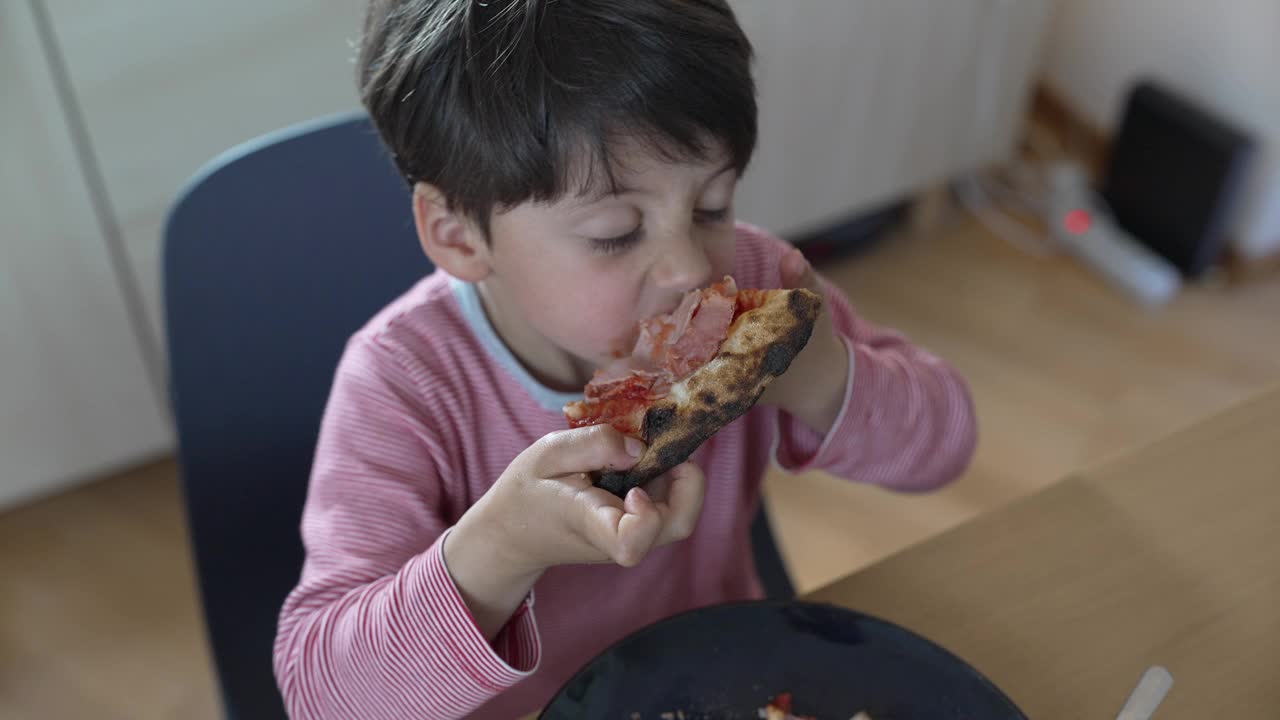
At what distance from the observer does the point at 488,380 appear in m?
0.93

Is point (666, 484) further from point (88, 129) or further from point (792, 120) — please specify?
point (792, 120)

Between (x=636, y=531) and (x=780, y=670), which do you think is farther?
(x=780, y=670)

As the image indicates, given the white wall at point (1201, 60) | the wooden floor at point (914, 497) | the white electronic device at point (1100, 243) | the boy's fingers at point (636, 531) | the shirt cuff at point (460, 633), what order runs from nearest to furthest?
the boy's fingers at point (636, 531), the shirt cuff at point (460, 633), the wooden floor at point (914, 497), the white wall at point (1201, 60), the white electronic device at point (1100, 243)

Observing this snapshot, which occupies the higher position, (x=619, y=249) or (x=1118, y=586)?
(x=619, y=249)

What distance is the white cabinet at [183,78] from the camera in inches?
63.4

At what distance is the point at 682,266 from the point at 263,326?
429mm

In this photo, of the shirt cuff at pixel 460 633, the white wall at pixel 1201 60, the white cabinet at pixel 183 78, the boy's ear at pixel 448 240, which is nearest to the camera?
the shirt cuff at pixel 460 633

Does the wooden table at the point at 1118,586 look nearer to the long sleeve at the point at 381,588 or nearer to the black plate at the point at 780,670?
the black plate at the point at 780,670

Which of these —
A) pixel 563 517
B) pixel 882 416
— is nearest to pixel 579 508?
pixel 563 517

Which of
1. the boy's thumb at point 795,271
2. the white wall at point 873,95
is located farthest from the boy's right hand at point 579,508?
the white wall at point 873,95

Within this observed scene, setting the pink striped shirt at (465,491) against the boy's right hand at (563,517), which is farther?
the pink striped shirt at (465,491)

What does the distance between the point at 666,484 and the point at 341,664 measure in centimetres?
26

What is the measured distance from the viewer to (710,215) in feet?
2.67

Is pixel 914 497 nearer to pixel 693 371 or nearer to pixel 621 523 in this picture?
pixel 693 371
